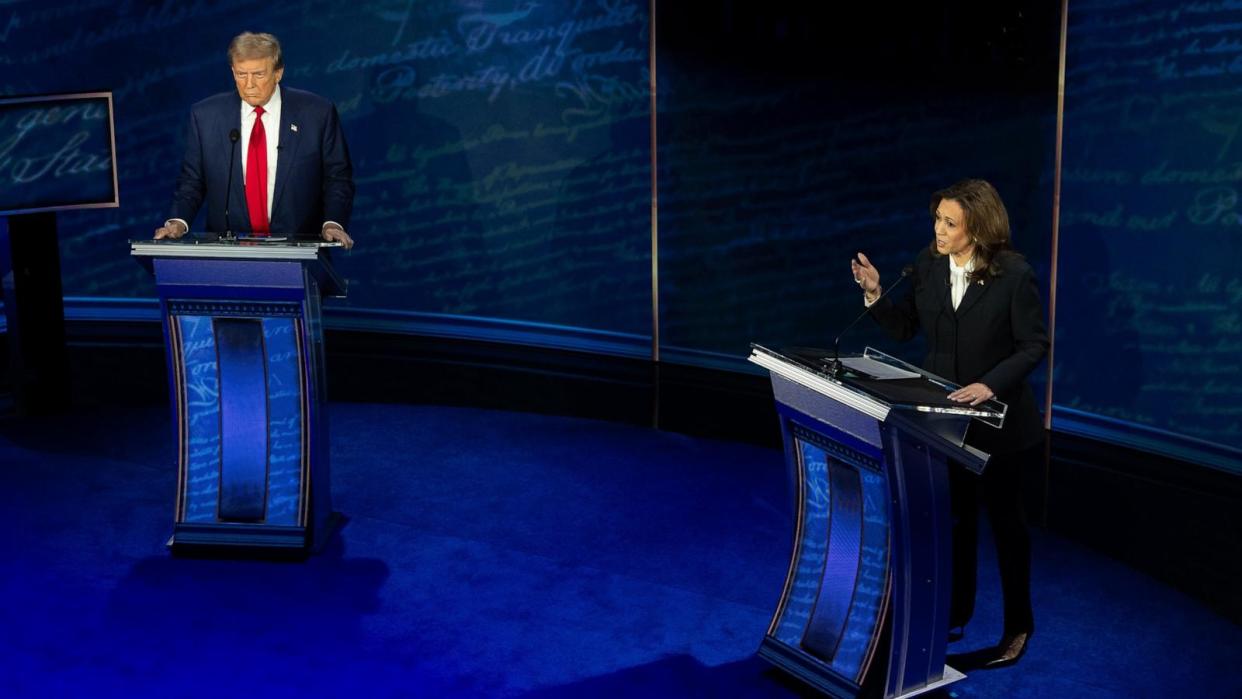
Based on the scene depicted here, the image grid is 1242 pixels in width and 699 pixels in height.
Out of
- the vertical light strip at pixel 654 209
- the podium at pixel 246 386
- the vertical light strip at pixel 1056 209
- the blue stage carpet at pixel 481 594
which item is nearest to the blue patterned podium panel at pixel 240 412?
the podium at pixel 246 386

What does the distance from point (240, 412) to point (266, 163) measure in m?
0.79

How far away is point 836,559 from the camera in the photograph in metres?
3.27

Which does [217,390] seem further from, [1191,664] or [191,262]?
[1191,664]

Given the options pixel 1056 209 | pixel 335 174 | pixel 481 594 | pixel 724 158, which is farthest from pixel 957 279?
pixel 724 158

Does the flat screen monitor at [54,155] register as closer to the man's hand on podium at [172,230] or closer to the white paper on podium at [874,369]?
the man's hand on podium at [172,230]

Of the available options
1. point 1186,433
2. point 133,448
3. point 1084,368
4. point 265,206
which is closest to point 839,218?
point 1084,368

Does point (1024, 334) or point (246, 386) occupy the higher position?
point (1024, 334)

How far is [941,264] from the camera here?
134 inches

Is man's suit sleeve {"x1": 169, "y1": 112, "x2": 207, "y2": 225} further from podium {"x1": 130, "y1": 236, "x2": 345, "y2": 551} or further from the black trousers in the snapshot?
the black trousers

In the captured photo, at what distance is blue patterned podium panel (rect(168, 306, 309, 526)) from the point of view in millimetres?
4121

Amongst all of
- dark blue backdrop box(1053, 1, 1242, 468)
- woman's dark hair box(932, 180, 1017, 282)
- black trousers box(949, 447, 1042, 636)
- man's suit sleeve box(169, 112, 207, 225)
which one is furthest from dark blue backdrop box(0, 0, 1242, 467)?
man's suit sleeve box(169, 112, 207, 225)

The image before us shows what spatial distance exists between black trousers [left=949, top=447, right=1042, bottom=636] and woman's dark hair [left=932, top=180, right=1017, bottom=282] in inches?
18.5

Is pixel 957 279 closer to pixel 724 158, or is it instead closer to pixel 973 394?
pixel 973 394

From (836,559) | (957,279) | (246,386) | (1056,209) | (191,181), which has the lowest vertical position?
(836,559)
